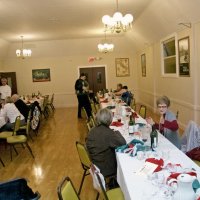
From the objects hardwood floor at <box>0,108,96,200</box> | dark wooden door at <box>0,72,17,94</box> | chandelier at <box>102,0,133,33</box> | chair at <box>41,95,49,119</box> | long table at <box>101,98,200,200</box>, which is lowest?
hardwood floor at <box>0,108,96,200</box>

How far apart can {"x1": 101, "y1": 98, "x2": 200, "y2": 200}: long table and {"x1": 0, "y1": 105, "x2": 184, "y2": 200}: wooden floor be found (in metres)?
1.26

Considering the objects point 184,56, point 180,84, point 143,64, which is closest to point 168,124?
point 184,56

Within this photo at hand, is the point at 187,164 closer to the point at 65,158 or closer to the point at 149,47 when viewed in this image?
the point at 65,158

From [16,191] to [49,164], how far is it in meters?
2.93

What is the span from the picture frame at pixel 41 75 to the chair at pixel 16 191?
39.2 feet

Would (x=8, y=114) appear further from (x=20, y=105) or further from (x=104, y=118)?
(x=104, y=118)

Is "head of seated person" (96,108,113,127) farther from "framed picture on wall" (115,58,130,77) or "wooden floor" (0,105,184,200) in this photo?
"framed picture on wall" (115,58,130,77)

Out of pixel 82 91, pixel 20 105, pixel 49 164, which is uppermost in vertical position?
pixel 82 91

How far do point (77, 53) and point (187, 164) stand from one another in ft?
38.7

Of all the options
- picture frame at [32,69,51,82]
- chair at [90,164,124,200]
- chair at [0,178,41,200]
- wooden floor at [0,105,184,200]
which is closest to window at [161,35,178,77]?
wooden floor at [0,105,184,200]

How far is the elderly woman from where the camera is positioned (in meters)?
3.25

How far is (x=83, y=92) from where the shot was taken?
10227mm

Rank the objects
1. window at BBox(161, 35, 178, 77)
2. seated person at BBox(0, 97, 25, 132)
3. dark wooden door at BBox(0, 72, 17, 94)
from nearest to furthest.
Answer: seated person at BBox(0, 97, 25, 132) → window at BBox(161, 35, 178, 77) → dark wooden door at BBox(0, 72, 17, 94)

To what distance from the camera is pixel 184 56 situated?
23.0ft
